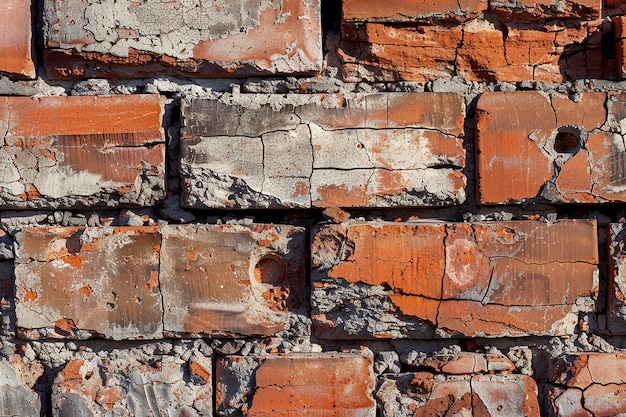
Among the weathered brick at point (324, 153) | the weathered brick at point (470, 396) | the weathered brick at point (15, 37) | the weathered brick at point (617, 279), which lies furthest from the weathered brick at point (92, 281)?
the weathered brick at point (617, 279)

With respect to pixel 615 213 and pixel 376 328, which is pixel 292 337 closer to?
pixel 376 328

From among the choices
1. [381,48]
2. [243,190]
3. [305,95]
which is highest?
[381,48]

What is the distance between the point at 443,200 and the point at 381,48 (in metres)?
0.39

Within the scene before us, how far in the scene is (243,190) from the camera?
1508 millimetres

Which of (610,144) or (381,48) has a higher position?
(381,48)

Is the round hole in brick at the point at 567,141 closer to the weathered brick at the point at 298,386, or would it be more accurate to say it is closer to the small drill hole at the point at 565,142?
the small drill hole at the point at 565,142

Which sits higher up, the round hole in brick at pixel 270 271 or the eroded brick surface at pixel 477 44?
the eroded brick surface at pixel 477 44

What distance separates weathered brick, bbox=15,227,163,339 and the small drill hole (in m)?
0.98

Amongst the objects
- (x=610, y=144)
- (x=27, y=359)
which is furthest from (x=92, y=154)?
(x=610, y=144)

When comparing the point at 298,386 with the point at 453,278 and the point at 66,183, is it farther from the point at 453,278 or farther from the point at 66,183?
the point at 66,183

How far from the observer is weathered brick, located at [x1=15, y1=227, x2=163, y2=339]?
151 cm

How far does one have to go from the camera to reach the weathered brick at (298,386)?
1.51 metres

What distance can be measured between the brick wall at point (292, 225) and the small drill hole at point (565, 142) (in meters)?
0.03

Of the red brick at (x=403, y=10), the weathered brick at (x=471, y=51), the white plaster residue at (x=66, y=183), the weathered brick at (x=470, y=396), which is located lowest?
the weathered brick at (x=470, y=396)
